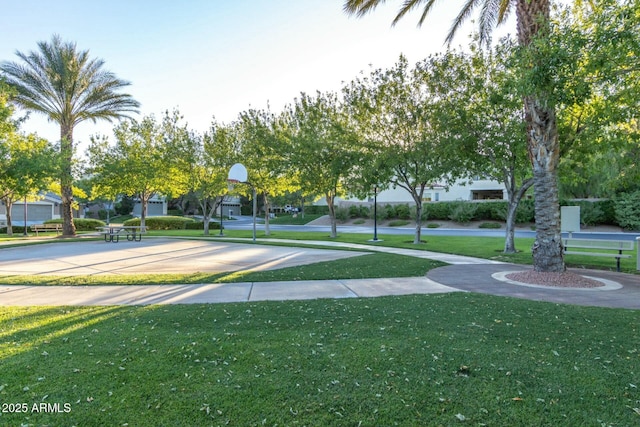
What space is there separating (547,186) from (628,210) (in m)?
27.2

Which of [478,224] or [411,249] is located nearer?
[411,249]

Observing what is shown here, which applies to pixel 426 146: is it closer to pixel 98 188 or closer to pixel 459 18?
pixel 459 18

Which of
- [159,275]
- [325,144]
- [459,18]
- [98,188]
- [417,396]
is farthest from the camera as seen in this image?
[98,188]

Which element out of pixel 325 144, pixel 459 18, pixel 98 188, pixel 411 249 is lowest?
pixel 411 249

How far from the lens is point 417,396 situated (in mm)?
3123

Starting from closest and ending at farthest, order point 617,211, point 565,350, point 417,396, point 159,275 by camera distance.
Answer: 1. point 417,396
2. point 565,350
3. point 159,275
4. point 617,211

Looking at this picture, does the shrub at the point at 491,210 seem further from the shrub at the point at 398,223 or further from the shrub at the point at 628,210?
the shrub at the point at 628,210

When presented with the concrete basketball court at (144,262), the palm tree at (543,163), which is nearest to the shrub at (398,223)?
the concrete basketball court at (144,262)

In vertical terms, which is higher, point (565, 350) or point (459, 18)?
point (459, 18)

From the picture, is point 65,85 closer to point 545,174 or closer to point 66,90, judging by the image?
point 66,90

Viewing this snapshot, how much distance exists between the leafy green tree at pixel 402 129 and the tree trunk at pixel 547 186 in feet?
21.1

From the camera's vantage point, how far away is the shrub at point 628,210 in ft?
93.5

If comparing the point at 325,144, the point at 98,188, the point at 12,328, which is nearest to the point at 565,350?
the point at 12,328

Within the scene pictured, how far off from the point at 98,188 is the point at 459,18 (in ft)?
83.5
